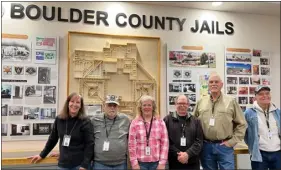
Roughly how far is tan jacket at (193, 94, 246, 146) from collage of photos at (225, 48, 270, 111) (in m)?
1.91

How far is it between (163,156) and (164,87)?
196 centimetres

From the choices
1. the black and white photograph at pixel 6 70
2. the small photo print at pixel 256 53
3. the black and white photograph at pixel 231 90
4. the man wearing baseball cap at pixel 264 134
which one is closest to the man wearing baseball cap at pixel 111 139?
the man wearing baseball cap at pixel 264 134

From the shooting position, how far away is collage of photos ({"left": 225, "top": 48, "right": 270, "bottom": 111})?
16.4ft

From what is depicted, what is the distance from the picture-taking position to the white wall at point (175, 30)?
4.25 metres

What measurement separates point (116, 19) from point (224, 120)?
93.7 inches

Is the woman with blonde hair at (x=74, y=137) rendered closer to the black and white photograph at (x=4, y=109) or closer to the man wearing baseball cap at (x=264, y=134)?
the black and white photograph at (x=4, y=109)

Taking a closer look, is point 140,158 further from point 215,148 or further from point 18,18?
point 18,18

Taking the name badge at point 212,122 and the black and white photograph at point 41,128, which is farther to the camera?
the black and white photograph at point 41,128

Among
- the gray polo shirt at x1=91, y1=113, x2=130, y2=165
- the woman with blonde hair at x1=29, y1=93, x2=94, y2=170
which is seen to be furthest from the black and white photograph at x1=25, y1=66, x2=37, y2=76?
the gray polo shirt at x1=91, y1=113, x2=130, y2=165

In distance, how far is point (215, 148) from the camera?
3.03 meters

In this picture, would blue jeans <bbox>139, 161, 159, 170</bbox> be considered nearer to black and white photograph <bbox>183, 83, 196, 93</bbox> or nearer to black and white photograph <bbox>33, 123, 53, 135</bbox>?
black and white photograph <bbox>33, 123, 53, 135</bbox>

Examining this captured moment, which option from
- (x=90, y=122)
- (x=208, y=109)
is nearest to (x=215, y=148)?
(x=208, y=109)

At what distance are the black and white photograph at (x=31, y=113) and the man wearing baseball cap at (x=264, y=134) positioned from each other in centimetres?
277

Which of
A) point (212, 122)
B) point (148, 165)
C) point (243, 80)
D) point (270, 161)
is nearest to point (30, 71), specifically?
point (148, 165)
